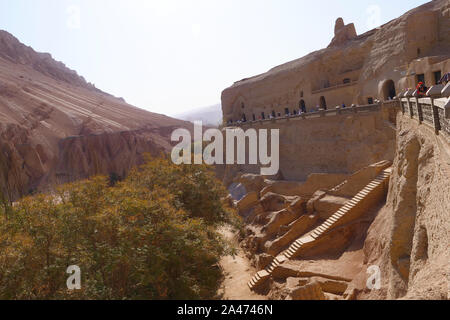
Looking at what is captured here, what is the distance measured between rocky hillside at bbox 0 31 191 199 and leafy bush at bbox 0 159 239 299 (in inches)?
784

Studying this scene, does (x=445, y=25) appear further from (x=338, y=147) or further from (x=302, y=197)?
(x=302, y=197)

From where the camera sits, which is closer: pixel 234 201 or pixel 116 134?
pixel 234 201

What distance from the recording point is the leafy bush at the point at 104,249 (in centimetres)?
716

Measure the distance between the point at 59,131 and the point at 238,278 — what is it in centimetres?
3666

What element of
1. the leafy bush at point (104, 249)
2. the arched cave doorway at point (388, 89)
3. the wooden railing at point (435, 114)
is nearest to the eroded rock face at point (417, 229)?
the wooden railing at point (435, 114)

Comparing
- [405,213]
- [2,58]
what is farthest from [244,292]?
[2,58]

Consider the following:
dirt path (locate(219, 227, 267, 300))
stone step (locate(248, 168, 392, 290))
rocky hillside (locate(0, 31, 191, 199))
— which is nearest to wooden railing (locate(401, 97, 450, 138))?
stone step (locate(248, 168, 392, 290))

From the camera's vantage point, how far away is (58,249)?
7.99 meters

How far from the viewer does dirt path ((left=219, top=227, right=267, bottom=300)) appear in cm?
1281

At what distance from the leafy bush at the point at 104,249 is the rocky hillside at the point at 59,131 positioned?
1991 centimetres

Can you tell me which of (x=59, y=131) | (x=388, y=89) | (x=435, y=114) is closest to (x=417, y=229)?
(x=435, y=114)

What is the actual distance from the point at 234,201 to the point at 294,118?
27.0 feet

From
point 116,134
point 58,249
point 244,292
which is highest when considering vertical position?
point 116,134

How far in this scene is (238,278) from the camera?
14.6 m
